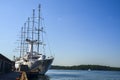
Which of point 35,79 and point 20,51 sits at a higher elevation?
point 20,51

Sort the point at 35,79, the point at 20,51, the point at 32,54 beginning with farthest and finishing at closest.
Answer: the point at 20,51 → the point at 32,54 → the point at 35,79

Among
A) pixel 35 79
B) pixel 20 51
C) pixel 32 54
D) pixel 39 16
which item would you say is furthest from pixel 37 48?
pixel 35 79

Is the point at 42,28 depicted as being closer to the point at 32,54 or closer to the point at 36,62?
the point at 32,54

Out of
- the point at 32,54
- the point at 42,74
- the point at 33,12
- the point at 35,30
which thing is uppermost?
the point at 33,12

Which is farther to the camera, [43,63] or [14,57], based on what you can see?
[14,57]

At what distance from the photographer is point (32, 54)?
111m

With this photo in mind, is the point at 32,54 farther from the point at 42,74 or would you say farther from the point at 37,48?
the point at 42,74

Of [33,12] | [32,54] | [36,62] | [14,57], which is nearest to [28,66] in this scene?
[36,62]

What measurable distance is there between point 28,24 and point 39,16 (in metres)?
11.8

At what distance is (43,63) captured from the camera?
95.6 meters

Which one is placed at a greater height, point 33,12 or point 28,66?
point 33,12

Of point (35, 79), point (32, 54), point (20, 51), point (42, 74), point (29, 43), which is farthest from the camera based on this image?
point (20, 51)

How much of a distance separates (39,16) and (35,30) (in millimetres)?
6869

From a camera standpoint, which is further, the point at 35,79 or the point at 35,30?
the point at 35,30
